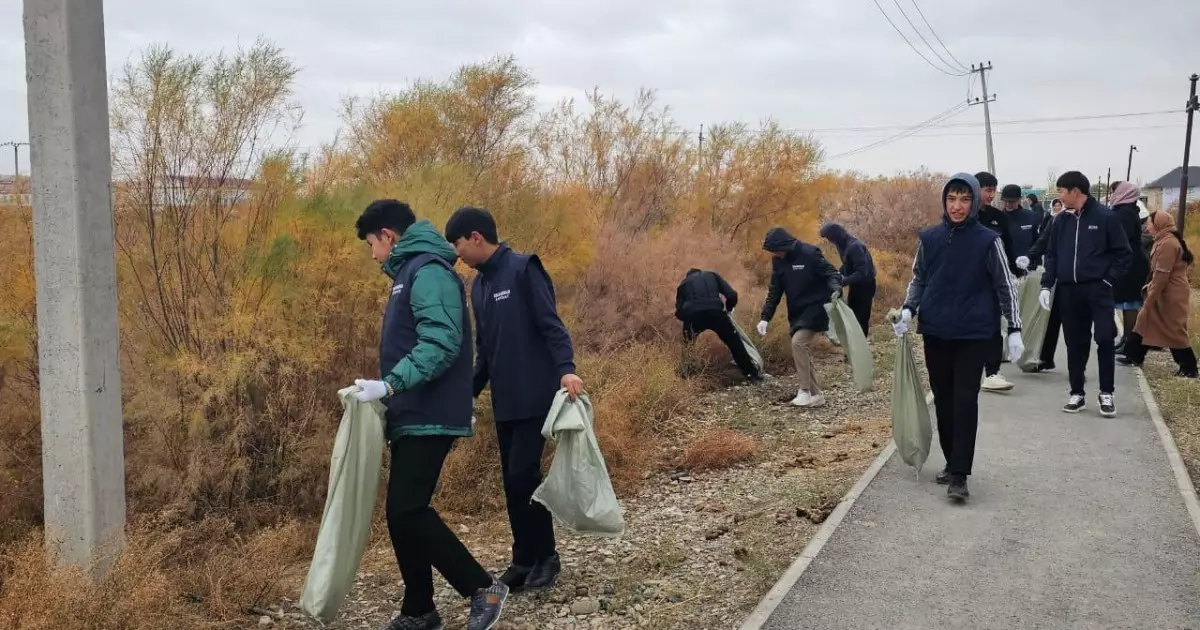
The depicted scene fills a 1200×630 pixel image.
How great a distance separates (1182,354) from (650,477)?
559cm

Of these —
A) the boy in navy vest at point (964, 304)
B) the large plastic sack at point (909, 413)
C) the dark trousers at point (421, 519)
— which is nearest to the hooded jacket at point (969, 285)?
the boy in navy vest at point (964, 304)

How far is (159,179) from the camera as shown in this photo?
19.4ft

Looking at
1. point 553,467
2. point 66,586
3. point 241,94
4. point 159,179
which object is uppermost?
point 241,94

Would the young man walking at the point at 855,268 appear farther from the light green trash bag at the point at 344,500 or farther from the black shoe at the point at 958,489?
the light green trash bag at the point at 344,500

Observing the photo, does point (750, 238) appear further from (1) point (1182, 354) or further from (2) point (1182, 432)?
(2) point (1182, 432)

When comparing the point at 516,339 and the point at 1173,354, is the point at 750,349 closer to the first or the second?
the point at 1173,354

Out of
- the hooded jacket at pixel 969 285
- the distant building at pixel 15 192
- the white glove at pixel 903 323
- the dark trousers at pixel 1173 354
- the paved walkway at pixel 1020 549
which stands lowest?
the paved walkway at pixel 1020 549

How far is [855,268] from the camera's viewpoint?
8.92 m

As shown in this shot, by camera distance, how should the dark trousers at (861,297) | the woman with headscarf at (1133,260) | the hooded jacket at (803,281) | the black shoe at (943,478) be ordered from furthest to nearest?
the dark trousers at (861,297)
the hooded jacket at (803,281)
the woman with headscarf at (1133,260)
the black shoe at (943,478)

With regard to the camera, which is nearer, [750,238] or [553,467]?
[553,467]

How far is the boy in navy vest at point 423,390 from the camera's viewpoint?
3.35 metres

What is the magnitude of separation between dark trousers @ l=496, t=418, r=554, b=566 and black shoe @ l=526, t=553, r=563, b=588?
1.2 inches

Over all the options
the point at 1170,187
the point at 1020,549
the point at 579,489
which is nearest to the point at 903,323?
the point at 1020,549

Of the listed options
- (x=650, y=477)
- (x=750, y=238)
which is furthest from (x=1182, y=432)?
(x=750, y=238)
